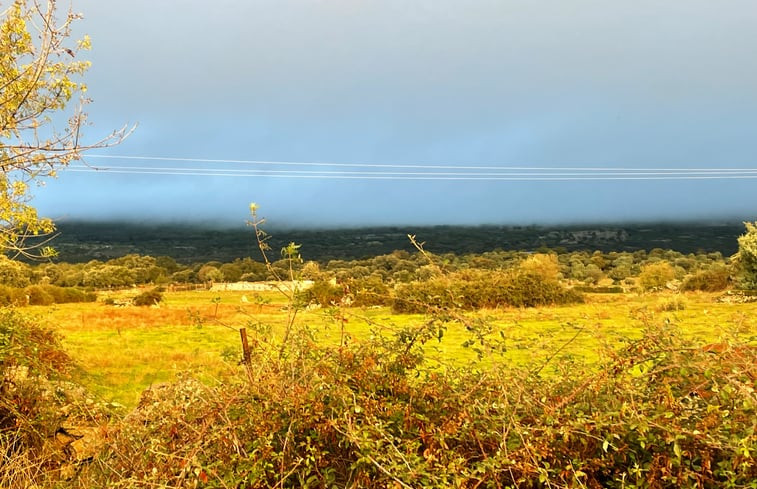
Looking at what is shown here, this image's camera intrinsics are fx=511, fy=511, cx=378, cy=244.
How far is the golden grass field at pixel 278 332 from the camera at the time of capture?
433 cm

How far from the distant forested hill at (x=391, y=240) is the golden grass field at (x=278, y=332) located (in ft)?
237

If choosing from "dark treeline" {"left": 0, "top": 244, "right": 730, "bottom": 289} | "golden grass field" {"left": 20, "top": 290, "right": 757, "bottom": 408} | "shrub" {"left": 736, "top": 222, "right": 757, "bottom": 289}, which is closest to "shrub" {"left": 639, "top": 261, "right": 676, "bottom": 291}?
"dark treeline" {"left": 0, "top": 244, "right": 730, "bottom": 289}

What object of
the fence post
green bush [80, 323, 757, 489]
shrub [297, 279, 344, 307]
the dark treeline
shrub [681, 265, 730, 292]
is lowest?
the dark treeline

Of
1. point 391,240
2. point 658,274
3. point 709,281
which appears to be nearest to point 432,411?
point 709,281

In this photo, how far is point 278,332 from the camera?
512cm

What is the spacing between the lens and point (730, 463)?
285cm

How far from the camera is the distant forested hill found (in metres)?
99.7

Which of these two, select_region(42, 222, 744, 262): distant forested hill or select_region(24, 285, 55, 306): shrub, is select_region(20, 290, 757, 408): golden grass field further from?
select_region(42, 222, 744, 262): distant forested hill

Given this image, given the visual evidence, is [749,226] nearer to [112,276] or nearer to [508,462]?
[508,462]

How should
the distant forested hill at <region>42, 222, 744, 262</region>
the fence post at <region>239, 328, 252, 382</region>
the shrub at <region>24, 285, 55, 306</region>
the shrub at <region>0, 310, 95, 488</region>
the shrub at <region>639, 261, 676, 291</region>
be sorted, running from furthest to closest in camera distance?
1. the distant forested hill at <region>42, 222, 744, 262</region>
2. the shrub at <region>639, 261, 676, 291</region>
3. the shrub at <region>24, 285, 55, 306</region>
4. the shrub at <region>0, 310, 95, 488</region>
5. the fence post at <region>239, 328, 252, 382</region>

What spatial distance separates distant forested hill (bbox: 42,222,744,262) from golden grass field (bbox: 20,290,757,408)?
237ft

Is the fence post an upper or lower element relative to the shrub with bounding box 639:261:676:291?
upper

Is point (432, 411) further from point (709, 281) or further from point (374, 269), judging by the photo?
point (374, 269)

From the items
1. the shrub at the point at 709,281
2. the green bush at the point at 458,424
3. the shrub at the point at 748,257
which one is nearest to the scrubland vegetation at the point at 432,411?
the green bush at the point at 458,424
